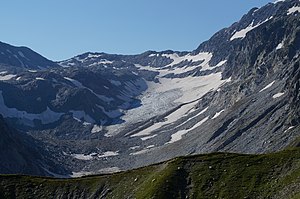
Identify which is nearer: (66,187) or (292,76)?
(66,187)

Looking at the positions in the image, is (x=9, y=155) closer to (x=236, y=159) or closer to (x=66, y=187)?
(x=66, y=187)

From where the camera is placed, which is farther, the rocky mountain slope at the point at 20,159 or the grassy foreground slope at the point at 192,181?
the rocky mountain slope at the point at 20,159

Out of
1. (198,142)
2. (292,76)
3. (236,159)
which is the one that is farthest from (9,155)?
(236,159)

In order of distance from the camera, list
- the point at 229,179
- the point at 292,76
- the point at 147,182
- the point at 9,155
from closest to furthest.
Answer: the point at 229,179 → the point at 147,182 → the point at 9,155 → the point at 292,76

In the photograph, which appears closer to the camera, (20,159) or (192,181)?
(192,181)

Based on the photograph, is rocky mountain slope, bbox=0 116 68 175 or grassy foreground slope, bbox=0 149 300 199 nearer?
grassy foreground slope, bbox=0 149 300 199

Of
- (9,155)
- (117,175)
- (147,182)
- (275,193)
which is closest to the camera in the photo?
(275,193)

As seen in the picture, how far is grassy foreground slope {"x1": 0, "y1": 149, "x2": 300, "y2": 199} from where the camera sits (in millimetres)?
58219

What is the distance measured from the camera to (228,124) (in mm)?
188250

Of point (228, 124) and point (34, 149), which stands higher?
point (34, 149)

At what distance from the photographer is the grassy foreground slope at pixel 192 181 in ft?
191

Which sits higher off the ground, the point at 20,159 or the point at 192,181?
the point at 20,159

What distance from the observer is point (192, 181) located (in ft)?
206

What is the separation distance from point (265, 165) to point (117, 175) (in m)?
Result: 19.6
